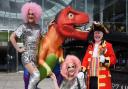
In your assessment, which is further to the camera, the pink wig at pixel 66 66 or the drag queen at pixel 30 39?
the drag queen at pixel 30 39

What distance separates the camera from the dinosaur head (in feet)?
20.2

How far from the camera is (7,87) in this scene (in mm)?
13453

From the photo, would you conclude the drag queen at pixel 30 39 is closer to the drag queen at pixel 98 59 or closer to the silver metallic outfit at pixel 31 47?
the silver metallic outfit at pixel 31 47

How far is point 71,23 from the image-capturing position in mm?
6184

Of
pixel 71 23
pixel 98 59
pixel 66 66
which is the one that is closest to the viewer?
pixel 66 66

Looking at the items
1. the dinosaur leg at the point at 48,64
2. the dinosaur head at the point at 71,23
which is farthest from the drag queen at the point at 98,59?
the dinosaur leg at the point at 48,64

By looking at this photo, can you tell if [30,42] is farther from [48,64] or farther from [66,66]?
[66,66]

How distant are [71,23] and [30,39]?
621 mm

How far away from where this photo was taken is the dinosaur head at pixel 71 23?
614 cm

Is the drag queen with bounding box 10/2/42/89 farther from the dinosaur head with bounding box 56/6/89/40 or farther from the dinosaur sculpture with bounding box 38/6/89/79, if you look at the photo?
the dinosaur head with bounding box 56/6/89/40

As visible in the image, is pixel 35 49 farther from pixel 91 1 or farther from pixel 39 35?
pixel 91 1

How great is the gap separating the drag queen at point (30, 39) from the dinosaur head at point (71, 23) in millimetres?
353

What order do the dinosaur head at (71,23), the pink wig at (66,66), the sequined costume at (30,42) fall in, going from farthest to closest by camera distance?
1. the sequined costume at (30,42)
2. the dinosaur head at (71,23)
3. the pink wig at (66,66)

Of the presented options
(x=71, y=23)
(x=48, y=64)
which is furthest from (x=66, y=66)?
(x=71, y=23)
